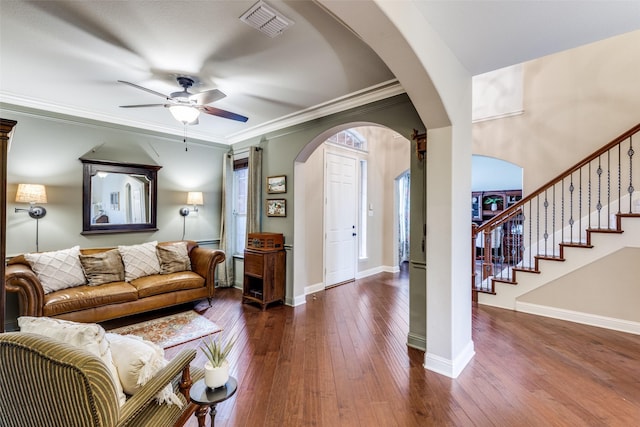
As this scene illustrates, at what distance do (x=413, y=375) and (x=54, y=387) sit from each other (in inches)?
95.4

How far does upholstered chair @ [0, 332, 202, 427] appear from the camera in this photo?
3.50 ft

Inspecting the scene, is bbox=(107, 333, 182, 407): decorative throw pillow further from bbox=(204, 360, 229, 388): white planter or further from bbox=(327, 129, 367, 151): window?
bbox=(327, 129, 367, 151): window

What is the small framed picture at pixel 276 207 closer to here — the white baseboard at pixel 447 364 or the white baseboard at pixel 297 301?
the white baseboard at pixel 297 301

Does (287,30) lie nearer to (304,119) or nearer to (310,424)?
(304,119)

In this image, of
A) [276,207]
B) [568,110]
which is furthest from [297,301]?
[568,110]

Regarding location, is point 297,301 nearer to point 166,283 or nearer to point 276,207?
point 276,207

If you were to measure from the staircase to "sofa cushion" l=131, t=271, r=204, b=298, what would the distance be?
4070mm

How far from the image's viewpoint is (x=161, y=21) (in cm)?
216

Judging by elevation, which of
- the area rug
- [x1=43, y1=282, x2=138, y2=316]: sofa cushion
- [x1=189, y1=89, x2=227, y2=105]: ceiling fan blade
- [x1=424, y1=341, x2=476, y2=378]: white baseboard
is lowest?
the area rug

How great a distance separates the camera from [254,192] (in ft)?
15.6

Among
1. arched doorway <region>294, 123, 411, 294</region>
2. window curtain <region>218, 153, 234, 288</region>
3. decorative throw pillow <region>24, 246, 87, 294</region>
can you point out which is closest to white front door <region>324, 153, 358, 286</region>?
arched doorway <region>294, 123, 411, 294</region>

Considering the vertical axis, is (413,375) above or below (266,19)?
below

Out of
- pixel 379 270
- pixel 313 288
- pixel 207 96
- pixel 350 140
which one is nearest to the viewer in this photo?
pixel 207 96

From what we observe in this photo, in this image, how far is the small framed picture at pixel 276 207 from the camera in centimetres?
449
